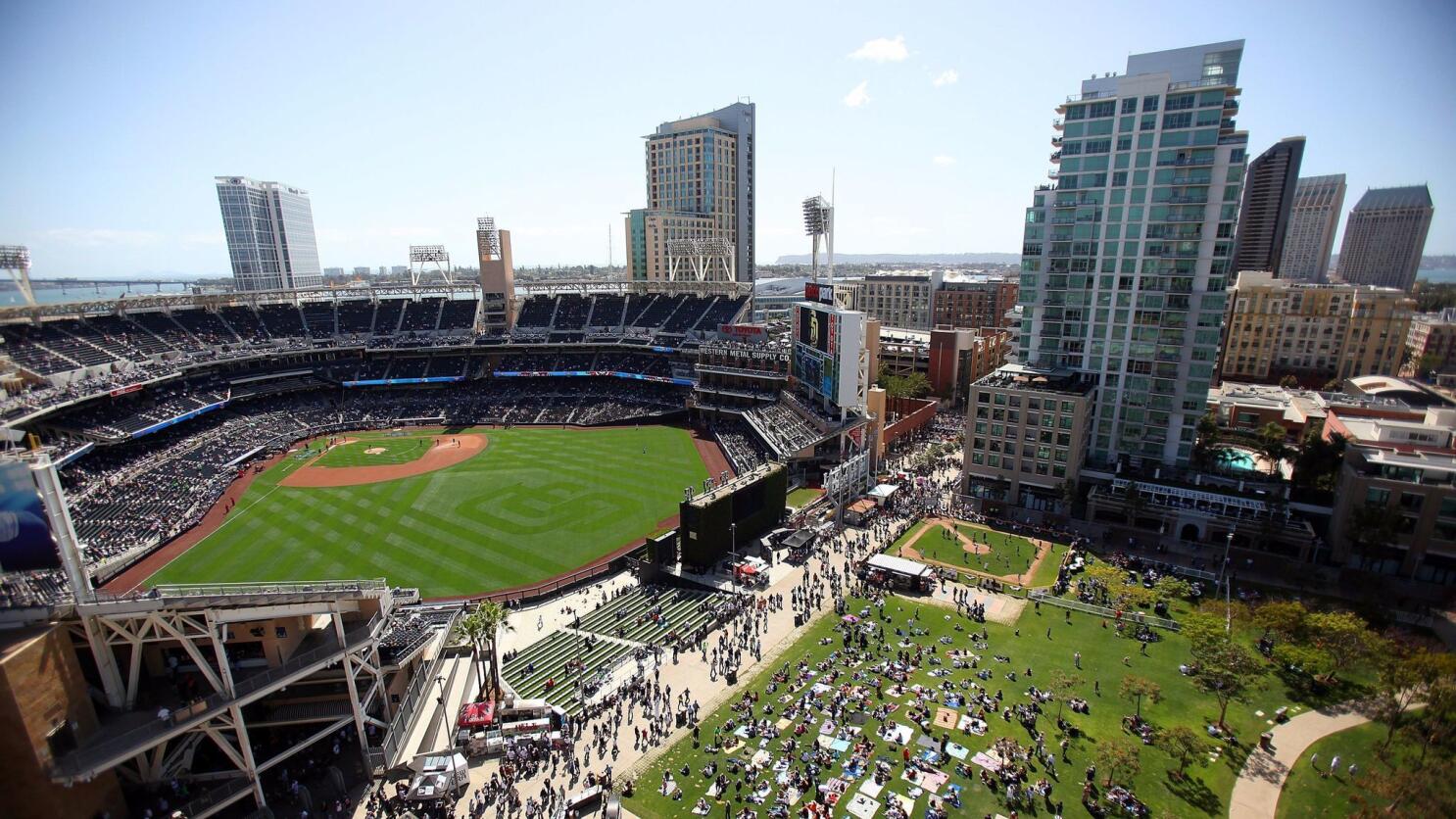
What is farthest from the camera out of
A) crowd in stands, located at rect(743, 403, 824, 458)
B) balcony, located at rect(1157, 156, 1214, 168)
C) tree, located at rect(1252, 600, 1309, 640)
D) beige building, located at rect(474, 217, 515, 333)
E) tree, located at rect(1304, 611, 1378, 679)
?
beige building, located at rect(474, 217, 515, 333)

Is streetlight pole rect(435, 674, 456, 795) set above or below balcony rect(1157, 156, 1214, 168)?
below

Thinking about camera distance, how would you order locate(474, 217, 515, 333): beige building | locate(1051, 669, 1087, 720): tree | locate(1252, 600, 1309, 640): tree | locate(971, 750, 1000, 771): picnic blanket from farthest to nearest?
1. locate(474, 217, 515, 333): beige building
2. locate(1252, 600, 1309, 640): tree
3. locate(1051, 669, 1087, 720): tree
4. locate(971, 750, 1000, 771): picnic blanket

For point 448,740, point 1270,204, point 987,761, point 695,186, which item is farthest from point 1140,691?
point 1270,204

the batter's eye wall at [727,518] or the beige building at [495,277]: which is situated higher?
the beige building at [495,277]

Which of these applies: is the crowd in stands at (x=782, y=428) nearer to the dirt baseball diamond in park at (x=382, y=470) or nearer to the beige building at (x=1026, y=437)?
the beige building at (x=1026, y=437)

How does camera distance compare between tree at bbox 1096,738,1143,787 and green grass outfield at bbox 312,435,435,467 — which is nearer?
tree at bbox 1096,738,1143,787

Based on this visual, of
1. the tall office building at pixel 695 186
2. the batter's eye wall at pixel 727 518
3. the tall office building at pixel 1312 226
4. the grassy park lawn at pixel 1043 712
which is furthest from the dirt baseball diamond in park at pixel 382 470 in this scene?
the tall office building at pixel 1312 226

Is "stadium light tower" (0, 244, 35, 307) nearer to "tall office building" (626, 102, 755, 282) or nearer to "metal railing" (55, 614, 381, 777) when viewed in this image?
"metal railing" (55, 614, 381, 777)

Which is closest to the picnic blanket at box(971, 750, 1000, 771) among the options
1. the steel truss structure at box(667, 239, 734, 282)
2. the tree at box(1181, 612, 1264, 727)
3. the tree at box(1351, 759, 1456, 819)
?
the tree at box(1351, 759, 1456, 819)
